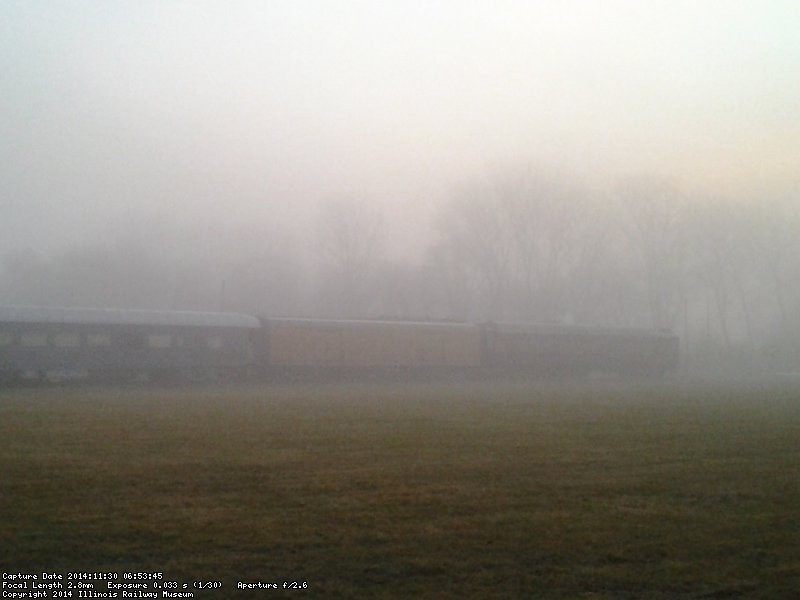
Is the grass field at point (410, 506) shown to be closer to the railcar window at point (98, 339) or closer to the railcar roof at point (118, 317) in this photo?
the railcar roof at point (118, 317)

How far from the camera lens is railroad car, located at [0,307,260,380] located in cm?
3425


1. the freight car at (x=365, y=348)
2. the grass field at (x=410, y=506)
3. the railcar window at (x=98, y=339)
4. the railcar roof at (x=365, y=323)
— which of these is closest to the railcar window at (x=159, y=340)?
the railcar window at (x=98, y=339)

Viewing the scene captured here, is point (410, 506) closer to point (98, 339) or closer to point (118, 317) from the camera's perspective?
point (98, 339)

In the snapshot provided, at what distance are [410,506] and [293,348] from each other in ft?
110

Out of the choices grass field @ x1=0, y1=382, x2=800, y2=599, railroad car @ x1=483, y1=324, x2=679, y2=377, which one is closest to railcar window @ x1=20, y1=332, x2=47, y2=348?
grass field @ x1=0, y1=382, x2=800, y2=599

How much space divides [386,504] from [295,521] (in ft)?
4.51

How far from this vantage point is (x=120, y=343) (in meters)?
36.8

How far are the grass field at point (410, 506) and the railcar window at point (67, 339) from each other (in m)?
16.2

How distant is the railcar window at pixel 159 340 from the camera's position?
124ft

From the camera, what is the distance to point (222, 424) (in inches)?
756

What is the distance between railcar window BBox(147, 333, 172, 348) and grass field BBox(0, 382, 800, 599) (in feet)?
59.3

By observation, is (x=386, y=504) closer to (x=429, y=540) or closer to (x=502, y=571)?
(x=429, y=540)

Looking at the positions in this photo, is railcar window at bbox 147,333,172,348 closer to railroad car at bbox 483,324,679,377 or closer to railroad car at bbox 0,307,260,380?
railroad car at bbox 0,307,260,380

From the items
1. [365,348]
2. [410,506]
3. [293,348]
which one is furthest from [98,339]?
[410,506]
